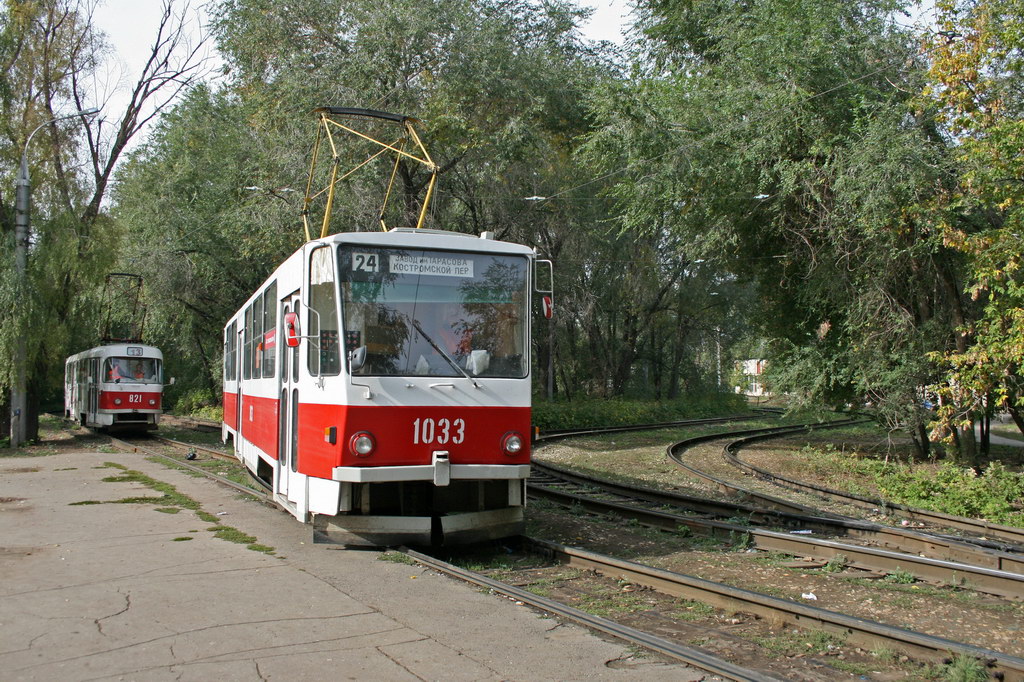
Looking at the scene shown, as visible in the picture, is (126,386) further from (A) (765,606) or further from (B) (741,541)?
(A) (765,606)

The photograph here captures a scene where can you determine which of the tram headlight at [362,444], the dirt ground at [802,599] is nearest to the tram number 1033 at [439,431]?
the tram headlight at [362,444]

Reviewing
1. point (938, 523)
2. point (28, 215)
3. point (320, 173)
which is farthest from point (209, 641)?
point (28, 215)

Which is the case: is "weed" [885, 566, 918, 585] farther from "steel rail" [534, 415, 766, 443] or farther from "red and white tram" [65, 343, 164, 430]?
"red and white tram" [65, 343, 164, 430]

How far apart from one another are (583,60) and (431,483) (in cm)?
2222

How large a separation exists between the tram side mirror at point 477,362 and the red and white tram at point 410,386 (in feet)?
0.03

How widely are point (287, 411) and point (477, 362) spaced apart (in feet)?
8.42

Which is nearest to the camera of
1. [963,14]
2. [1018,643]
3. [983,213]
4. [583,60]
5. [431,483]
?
[1018,643]

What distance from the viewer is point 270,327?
1138cm

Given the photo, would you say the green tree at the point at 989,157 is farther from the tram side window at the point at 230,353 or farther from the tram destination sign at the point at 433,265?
the tram side window at the point at 230,353

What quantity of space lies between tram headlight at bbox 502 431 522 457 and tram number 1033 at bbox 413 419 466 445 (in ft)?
1.55

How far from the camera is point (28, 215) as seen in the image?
22359 millimetres

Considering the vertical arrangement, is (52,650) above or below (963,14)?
below

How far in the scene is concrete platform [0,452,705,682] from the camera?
5.34 metres

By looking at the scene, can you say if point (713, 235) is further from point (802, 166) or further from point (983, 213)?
point (983, 213)
